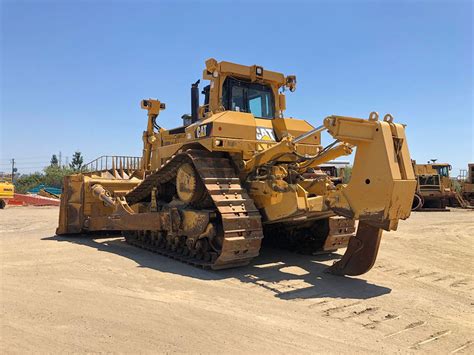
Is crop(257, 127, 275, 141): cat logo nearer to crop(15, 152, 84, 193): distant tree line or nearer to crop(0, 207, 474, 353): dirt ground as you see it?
crop(0, 207, 474, 353): dirt ground

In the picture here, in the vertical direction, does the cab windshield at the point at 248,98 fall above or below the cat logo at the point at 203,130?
above

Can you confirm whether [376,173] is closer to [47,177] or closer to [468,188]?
[468,188]

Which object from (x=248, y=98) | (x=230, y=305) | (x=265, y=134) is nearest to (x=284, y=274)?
(x=230, y=305)

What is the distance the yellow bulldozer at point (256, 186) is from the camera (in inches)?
213

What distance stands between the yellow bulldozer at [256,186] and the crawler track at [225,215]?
0.02m

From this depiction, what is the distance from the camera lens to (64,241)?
9.37 m

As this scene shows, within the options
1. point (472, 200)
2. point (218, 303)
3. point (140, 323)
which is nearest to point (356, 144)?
point (218, 303)

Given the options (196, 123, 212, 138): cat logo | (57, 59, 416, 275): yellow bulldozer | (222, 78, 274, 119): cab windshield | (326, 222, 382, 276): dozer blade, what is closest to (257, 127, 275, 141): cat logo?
(57, 59, 416, 275): yellow bulldozer

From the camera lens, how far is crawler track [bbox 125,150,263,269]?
→ 20.0 ft

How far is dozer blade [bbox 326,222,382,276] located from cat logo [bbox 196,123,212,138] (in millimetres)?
2718

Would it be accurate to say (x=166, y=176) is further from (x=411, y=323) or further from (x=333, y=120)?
(x=411, y=323)

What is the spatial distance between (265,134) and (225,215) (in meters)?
2.07

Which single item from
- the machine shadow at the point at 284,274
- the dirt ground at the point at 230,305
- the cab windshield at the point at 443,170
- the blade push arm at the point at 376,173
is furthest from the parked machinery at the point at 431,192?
the blade push arm at the point at 376,173

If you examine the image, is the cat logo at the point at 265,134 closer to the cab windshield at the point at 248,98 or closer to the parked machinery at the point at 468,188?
the cab windshield at the point at 248,98
